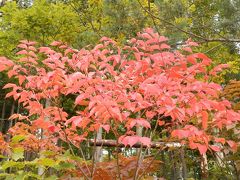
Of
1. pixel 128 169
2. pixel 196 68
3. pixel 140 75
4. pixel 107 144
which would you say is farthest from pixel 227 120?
Result: pixel 107 144

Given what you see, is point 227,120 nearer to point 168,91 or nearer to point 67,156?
point 168,91

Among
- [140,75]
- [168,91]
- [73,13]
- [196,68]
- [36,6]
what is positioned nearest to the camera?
[168,91]

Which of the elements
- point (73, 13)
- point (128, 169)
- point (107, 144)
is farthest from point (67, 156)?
point (73, 13)

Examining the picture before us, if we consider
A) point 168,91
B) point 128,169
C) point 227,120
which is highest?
point 168,91

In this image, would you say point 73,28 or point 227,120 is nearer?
point 227,120

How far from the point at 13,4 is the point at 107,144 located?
4.45 metres

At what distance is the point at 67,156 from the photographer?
2771mm

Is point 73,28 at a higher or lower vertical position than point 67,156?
higher

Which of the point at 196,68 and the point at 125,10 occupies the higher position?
the point at 125,10

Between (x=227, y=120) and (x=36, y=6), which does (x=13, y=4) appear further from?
(x=227, y=120)

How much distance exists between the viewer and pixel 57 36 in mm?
7430

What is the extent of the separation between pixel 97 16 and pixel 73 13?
675 millimetres

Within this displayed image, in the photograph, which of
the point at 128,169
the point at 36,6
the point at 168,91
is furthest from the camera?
the point at 36,6

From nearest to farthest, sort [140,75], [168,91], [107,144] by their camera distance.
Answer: [168,91], [140,75], [107,144]
